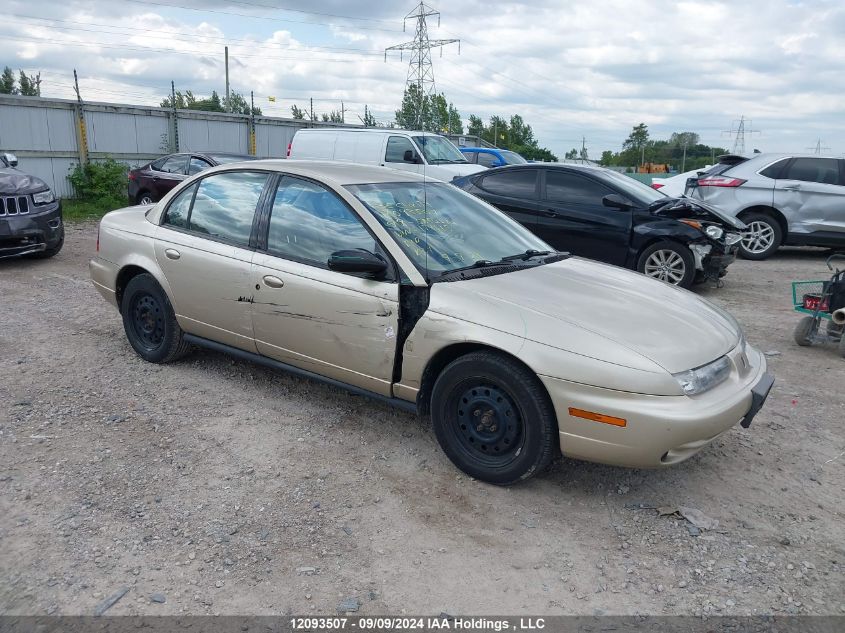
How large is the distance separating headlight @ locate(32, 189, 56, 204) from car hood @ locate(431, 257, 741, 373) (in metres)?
7.55

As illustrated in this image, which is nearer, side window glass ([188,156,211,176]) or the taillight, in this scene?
the taillight

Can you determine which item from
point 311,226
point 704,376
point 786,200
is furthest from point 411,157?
point 704,376

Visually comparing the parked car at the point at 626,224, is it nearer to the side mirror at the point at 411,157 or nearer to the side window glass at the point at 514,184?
the side window glass at the point at 514,184

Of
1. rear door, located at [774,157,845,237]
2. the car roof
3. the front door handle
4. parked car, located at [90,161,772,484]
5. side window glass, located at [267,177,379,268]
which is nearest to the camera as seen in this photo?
parked car, located at [90,161,772,484]

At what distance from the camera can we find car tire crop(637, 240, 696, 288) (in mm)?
8242

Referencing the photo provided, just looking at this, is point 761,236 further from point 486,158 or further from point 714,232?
point 486,158

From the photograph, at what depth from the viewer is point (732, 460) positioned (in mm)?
4090

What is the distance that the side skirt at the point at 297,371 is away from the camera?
3.99m

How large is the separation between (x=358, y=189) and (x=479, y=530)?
7.13 feet

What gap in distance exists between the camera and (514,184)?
9148 millimetres

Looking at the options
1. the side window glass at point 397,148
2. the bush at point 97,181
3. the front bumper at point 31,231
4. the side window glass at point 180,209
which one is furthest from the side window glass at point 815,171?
the bush at point 97,181

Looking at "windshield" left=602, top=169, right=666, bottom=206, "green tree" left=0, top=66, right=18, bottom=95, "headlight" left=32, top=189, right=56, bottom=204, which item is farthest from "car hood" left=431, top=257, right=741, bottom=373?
"green tree" left=0, top=66, right=18, bottom=95

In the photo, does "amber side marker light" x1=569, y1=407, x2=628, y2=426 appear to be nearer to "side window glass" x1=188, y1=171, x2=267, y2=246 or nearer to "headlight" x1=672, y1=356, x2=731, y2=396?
"headlight" x1=672, y1=356, x2=731, y2=396

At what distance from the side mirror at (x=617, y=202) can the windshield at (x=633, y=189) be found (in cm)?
16
